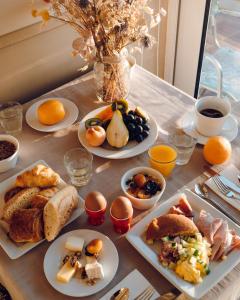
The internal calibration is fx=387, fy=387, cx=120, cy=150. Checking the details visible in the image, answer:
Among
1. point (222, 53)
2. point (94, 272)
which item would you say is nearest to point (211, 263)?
point (94, 272)

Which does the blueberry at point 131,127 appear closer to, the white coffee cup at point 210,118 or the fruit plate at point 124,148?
the fruit plate at point 124,148

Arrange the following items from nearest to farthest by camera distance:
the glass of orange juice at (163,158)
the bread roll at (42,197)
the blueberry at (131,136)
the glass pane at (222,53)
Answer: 1. the bread roll at (42,197)
2. the glass of orange juice at (163,158)
3. the blueberry at (131,136)
4. the glass pane at (222,53)

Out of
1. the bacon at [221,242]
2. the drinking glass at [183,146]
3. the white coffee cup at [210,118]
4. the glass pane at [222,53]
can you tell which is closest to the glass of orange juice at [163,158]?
the drinking glass at [183,146]

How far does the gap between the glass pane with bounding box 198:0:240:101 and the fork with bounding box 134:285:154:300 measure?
1.18 meters

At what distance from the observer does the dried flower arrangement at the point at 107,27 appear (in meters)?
1.02

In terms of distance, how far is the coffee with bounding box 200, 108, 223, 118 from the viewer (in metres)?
1.14

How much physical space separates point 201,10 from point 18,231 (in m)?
1.19

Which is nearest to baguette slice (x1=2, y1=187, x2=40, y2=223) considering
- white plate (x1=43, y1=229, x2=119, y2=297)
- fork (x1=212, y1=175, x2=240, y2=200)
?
white plate (x1=43, y1=229, x2=119, y2=297)

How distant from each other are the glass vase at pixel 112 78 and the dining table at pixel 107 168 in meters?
0.05

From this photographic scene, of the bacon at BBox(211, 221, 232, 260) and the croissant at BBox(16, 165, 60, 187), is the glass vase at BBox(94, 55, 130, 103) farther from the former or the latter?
the bacon at BBox(211, 221, 232, 260)

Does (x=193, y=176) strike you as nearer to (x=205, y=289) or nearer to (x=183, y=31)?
(x=205, y=289)

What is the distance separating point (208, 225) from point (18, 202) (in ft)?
1.49

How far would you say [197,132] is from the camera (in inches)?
46.0

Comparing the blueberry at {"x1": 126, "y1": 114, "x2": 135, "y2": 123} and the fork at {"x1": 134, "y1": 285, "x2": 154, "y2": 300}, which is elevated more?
the blueberry at {"x1": 126, "y1": 114, "x2": 135, "y2": 123}
